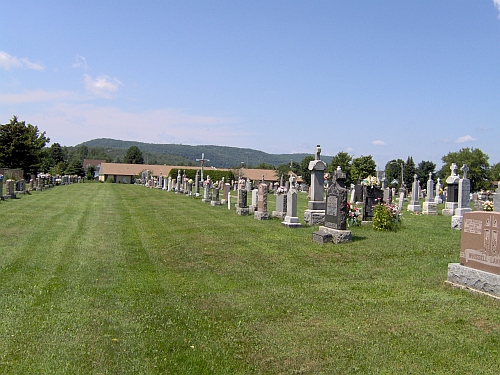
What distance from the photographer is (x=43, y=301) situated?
21.5ft

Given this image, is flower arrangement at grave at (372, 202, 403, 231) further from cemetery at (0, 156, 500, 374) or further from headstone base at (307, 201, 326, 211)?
headstone base at (307, 201, 326, 211)

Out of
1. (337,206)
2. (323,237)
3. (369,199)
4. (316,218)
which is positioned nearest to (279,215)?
(316,218)

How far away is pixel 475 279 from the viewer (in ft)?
22.3

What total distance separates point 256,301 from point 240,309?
0.43 metres

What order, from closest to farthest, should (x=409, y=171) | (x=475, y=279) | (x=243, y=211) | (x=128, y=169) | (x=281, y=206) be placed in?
(x=475, y=279), (x=281, y=206), (x=243, y=211), (x=409, y=171), (x=128, y=169)

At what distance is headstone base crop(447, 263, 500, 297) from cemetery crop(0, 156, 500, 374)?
15mm

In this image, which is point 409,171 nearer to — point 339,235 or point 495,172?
point 495,172

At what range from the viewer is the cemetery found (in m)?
4.68

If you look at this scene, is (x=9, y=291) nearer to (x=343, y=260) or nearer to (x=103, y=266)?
(x=103, y=266)

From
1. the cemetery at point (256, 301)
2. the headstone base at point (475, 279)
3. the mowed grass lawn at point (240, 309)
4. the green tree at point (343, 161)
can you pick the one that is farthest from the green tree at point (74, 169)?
the headstone base at point (475, 279)

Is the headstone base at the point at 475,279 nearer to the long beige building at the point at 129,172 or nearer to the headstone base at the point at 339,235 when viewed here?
the headstone base at the point at 339,235

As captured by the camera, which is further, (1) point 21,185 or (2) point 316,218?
(1) point 21,185

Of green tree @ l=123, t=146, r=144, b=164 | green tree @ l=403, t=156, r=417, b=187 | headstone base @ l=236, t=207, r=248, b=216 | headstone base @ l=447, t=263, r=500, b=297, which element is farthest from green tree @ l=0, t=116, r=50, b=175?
green tree @ l=123, t=146, r=144, b=164

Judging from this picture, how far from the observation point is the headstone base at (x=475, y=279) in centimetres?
652
